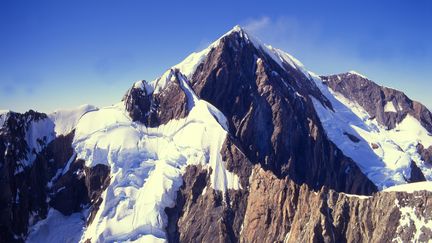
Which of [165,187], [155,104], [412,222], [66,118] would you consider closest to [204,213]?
[165,187]

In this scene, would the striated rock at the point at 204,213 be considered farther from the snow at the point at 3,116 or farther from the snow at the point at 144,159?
the snow at the point at 3,116

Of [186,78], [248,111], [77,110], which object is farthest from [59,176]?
[248,111]

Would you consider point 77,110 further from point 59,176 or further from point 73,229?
point 73,229

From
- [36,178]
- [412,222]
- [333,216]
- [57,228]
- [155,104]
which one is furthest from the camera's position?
[155,104]

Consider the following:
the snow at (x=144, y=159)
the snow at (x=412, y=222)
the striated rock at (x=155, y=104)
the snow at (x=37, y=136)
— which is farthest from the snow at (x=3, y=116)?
the snow at (x=412, y=222)

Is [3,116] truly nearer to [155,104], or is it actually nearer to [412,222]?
[155,104]

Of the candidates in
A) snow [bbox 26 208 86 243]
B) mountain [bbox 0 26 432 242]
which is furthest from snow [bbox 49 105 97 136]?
snow [bbox 26 208 86 243]

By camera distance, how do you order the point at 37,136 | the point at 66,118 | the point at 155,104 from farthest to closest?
1. the point at 155,104
2. the point at 66,118
3. the point at 37,136
